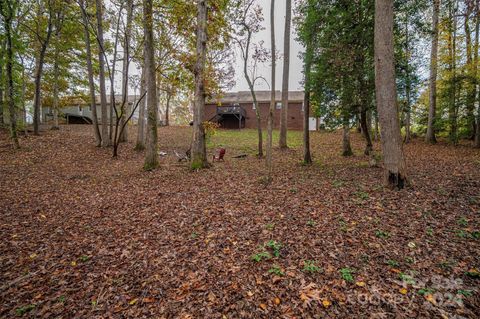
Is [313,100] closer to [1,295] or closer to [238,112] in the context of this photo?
[1,295]

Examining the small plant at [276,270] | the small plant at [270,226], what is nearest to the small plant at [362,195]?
the small plant at [270,226]

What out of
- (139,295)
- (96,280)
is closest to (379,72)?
(139,295)

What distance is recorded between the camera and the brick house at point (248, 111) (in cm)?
2870

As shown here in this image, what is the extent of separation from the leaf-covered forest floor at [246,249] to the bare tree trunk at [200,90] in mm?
1978

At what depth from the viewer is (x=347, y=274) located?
3.18m

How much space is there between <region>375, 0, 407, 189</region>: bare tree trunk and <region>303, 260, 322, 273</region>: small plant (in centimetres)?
377

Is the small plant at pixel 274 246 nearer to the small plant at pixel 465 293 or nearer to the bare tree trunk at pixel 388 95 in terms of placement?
the small plant at pixel 465 293

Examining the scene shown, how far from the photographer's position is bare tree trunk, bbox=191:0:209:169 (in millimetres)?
8555

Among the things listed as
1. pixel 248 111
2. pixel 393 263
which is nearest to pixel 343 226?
pixel 393 263

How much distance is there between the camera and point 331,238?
4027mm

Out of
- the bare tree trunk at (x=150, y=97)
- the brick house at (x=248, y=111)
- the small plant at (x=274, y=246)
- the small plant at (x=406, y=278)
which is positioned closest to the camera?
the small plant at (x=406, y=278)

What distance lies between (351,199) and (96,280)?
5505 mm

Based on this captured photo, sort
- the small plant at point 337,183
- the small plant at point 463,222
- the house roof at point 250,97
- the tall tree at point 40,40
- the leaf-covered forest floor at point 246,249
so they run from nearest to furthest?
the leaf-covered forest floor at point 246,249
the small plant at point 463,222
the small plant at point 337,183
the tall tree at point 40,40
the house roof at point 250,97

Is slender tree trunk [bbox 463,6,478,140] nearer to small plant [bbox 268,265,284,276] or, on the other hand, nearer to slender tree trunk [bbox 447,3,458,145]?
slender tree trunk [bbox 447,3,458,145]
